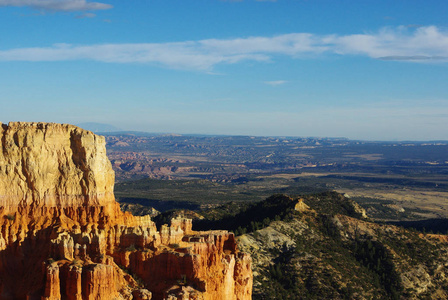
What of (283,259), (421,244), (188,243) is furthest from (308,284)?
(188,243)

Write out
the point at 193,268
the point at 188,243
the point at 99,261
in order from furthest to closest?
1. the point at 188,243
2. the point at 193,268
3. the point at 99,261

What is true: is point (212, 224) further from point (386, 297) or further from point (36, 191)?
point (36, 191)

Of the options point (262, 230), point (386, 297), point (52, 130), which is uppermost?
point (52, 130)

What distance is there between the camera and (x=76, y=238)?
167ft

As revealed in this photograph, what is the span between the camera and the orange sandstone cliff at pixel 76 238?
Result: 4818cm

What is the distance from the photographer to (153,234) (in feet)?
181

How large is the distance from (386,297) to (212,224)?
45308 millimetres

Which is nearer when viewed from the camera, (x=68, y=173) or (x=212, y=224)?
(x=68, y=173)

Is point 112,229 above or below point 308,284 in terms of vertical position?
above

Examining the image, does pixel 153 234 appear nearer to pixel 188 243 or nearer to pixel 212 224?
pixel 188 243

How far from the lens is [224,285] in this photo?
58156 millimetres

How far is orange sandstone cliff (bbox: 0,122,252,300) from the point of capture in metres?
48.2

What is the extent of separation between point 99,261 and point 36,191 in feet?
33.4

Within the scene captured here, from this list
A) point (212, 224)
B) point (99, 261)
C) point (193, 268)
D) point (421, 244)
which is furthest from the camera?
point (212, 224)
